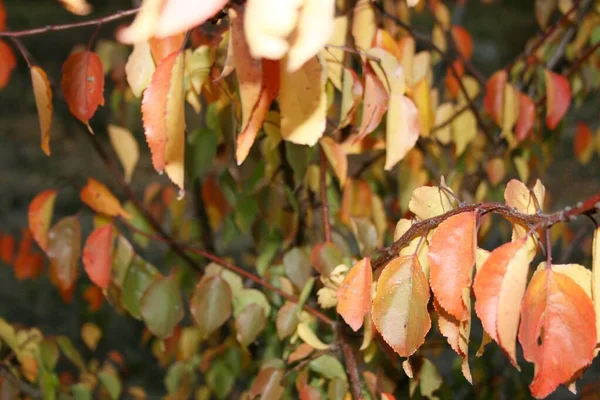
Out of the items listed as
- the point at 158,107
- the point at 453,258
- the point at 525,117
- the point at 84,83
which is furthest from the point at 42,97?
the point at 525,117

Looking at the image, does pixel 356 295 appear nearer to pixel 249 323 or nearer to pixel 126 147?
pixel 249 323

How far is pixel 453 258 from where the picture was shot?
1.37 feet

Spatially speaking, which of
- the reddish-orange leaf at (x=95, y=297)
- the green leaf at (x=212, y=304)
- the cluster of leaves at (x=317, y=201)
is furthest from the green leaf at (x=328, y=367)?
the reddish-orange leaf at (x=95, y=297)

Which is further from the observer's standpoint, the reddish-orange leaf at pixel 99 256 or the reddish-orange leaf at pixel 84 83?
the reddish-orange leaf at pixel 99 256

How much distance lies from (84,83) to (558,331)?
465mm

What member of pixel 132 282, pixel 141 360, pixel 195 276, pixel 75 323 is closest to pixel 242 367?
pixel 195 276

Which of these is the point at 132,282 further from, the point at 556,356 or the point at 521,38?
the point at 521,38

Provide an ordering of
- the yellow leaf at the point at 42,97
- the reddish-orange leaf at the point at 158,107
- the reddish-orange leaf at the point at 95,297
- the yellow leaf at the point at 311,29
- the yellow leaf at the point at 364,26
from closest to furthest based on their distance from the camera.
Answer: the yellow leaf at the point at 311,29, the reddish-orange leaf at the point at 158,107, the yellow leaf at the point at 42,97, the yellow leaf at the point at 364,26, the reddish-orange leaf at the point at 95,297

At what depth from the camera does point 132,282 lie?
83 cm

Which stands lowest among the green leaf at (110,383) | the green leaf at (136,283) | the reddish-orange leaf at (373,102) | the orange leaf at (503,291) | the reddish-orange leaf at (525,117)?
the green leaf at (110,383)

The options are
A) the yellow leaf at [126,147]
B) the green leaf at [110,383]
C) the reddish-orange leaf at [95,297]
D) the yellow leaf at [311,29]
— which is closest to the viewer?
the yellow leaf at [311,29]

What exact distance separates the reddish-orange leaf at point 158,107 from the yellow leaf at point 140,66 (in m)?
0.13

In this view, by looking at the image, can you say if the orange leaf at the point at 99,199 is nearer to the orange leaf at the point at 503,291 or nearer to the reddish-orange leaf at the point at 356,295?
the reddish-orange leaf at the point at 356,295

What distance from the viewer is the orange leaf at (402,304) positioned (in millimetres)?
467
